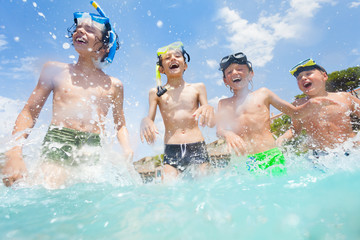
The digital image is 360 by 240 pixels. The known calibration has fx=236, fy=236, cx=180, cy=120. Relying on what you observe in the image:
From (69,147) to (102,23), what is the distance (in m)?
1.93

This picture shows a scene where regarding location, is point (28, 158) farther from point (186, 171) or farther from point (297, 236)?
point (297, 236)

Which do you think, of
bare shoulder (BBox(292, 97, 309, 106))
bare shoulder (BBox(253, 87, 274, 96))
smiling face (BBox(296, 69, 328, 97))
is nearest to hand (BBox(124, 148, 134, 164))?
bare shoulder (BBox(253, 87, 274, 96))

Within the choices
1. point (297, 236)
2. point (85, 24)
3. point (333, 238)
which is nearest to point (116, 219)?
point (297, 236)

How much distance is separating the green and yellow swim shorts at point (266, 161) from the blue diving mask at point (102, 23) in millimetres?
2639

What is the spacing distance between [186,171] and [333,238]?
2.34 m

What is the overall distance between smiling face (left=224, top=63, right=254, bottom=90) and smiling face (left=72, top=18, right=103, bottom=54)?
2.18 meters

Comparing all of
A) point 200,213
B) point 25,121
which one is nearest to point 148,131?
point 25,121

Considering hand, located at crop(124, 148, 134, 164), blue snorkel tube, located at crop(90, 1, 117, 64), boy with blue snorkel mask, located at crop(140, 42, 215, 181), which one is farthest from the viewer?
blue snorkel tube, located at crop(90, 1, 117, 64)

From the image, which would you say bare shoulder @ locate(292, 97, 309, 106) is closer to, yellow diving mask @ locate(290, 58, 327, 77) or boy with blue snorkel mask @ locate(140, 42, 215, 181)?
yellow diving mask @ locate(290, 58, 327, 77)

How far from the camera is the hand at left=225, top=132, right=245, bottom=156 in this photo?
3.09 meters

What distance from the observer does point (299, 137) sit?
14.0ft

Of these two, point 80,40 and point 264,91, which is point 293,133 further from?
point 80,40

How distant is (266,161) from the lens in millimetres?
3484

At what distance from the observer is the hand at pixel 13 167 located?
7.54 feet
